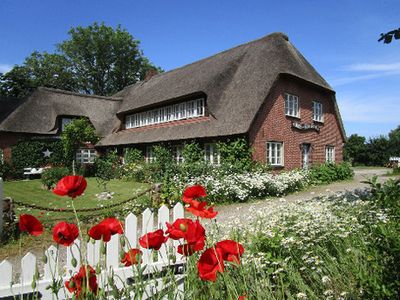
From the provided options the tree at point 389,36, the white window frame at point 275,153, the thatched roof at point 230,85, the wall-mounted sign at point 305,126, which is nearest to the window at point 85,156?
the thatched roof at point 230,85

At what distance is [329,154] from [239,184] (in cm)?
1060

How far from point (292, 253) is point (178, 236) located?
200cm

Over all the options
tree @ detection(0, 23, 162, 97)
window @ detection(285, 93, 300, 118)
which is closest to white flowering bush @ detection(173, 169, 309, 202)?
window @ detection(285, 93, 300, 118)

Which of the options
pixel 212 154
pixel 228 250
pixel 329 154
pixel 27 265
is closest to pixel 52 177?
pixel 212 154

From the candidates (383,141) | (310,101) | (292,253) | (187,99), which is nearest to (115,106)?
(187,99)

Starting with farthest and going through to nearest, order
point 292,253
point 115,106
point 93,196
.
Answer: point 115,106 → point 93,196 → point 292,253

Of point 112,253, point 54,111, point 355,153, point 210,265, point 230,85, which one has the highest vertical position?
point 230,85

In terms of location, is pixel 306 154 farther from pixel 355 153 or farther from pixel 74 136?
pixel 355 153

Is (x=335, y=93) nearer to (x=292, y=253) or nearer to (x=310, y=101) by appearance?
(x=310, y=101)

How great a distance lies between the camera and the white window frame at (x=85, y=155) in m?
23.9

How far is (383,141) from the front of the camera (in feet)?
124

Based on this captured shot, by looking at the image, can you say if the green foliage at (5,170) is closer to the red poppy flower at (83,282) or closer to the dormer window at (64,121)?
the dormer window at (64,121)

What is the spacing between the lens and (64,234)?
1.45m

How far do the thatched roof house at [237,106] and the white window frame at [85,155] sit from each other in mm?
1459
